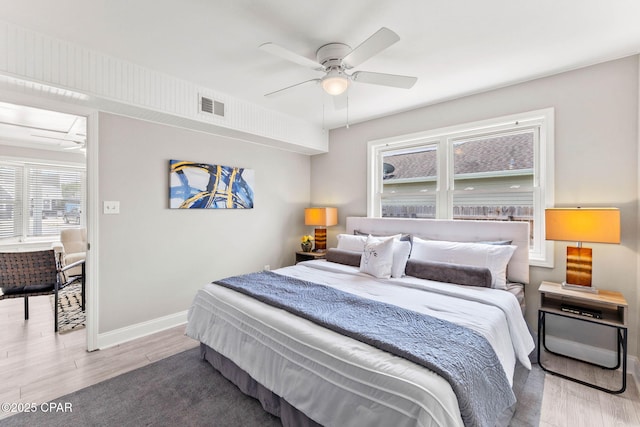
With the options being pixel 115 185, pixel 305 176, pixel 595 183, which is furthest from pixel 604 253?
pixel 115 185

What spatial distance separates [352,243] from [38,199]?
5.87 metres

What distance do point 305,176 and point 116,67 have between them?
9.39 feet

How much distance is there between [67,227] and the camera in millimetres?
5609

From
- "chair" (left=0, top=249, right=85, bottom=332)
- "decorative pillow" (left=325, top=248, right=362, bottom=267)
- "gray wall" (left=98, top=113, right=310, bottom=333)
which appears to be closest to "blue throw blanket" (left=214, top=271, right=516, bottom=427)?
"decorative pillow" (left=325, top=248, right=362, bottom=267)

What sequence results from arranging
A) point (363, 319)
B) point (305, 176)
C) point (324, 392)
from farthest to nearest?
point (305, 176) → point (363, 319) → point (324, 392)

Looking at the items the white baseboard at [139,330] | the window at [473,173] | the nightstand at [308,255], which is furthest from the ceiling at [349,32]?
the white baseboard at [139,330]

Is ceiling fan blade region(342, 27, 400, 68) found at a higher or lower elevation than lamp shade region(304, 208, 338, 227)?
higher

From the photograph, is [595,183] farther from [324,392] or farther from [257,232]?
[257,232]

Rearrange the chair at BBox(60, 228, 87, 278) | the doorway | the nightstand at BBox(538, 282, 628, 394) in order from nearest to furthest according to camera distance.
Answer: the nightstand at BBox(538, 282, 628, 394) < the doorway < the chair at BBox(60, 228, 87, 278)

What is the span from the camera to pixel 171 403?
1981 millimetres

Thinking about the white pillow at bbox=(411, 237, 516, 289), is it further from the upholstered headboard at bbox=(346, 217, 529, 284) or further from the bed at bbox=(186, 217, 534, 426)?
the upholstered headboard at bbox=(346, 217, 529, 284)

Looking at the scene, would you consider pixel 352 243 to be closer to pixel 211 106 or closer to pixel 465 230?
pixel 465 230

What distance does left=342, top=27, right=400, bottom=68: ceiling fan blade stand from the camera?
5.61 ft

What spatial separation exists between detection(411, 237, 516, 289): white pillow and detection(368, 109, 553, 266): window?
0.51 metres
